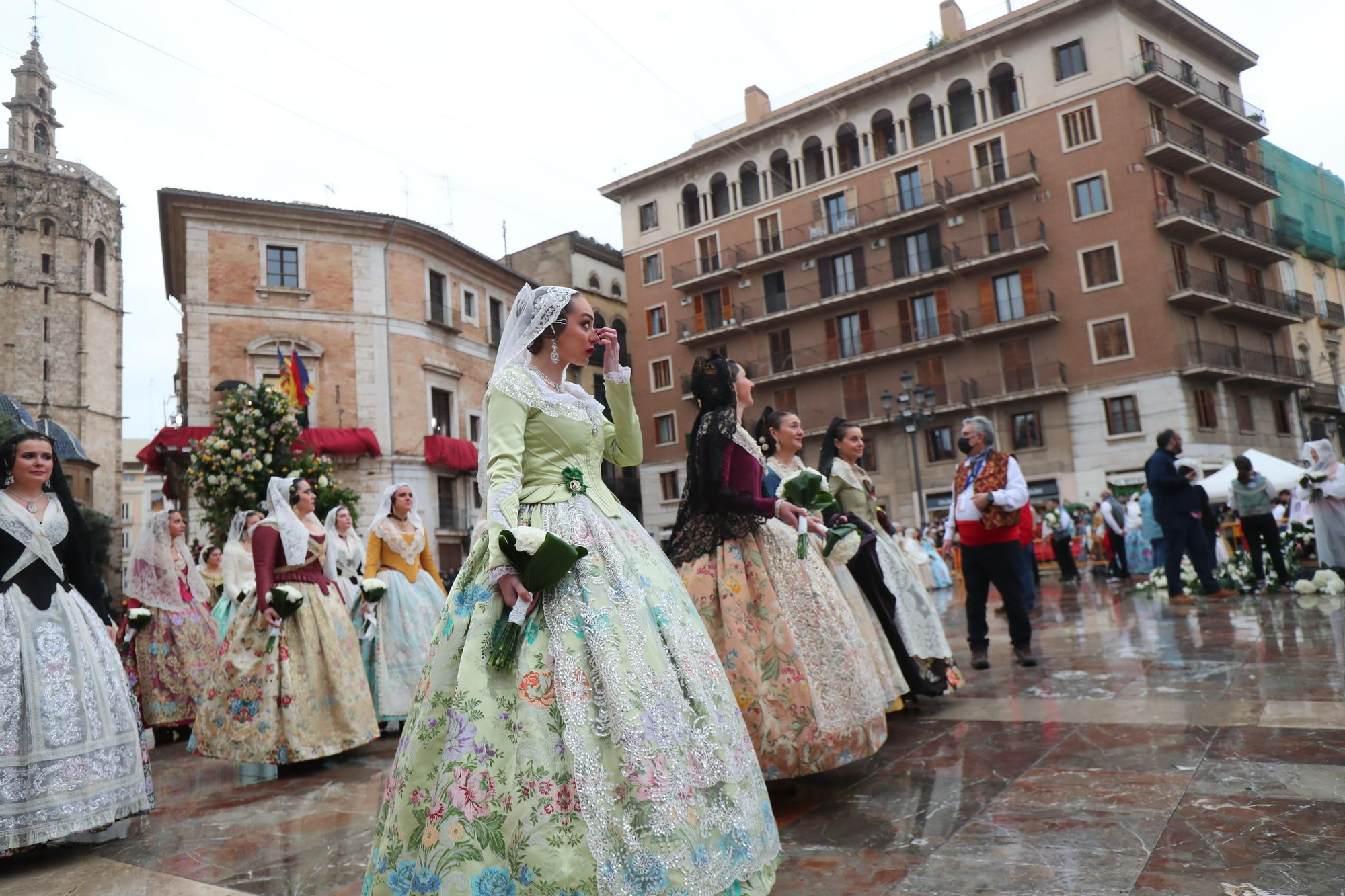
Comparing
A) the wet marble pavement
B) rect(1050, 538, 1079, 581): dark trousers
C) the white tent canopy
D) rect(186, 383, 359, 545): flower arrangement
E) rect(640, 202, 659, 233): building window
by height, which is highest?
rect(640, 202, 659, 233): building window

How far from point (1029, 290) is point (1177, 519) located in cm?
2032

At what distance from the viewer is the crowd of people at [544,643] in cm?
213

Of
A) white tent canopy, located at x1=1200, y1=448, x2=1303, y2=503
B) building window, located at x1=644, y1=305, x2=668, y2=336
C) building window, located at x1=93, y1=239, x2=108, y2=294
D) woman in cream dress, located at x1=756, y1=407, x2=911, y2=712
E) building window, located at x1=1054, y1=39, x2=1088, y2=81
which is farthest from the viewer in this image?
building window, located at x1=93, y1=239, x2=108, y2=294

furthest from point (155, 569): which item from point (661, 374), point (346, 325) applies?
point (661, 374)

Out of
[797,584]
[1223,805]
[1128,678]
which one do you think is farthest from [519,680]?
[1128,678]

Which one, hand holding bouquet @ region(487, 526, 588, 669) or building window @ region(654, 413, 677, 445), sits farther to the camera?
building window @ region(654, 413, 677, 445)

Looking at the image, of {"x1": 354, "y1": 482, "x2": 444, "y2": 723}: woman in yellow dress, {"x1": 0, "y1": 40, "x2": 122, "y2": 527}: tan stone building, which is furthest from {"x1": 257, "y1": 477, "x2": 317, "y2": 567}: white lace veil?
{"x1": 0, "y1": 40, "x2": 122, "y2": 527}: tan stone building

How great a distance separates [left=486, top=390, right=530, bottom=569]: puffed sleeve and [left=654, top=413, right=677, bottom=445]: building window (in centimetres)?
3258

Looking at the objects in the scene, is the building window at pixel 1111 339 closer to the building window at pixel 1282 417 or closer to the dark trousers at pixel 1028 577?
the building window at pixel 1282 417

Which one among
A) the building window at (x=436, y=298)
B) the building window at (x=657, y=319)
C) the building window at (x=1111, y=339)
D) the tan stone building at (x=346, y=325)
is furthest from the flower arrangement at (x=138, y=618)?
the building window at (x=657, y=319)

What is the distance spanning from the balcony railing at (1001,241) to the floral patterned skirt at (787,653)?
1042 inches

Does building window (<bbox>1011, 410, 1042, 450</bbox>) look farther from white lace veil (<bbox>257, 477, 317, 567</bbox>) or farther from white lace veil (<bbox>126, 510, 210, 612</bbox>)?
white lace veil (<bbox>257, 477, 317, 567</bbox>)

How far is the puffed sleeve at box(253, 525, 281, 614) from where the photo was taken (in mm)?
5086

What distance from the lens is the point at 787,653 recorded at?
3.44m
